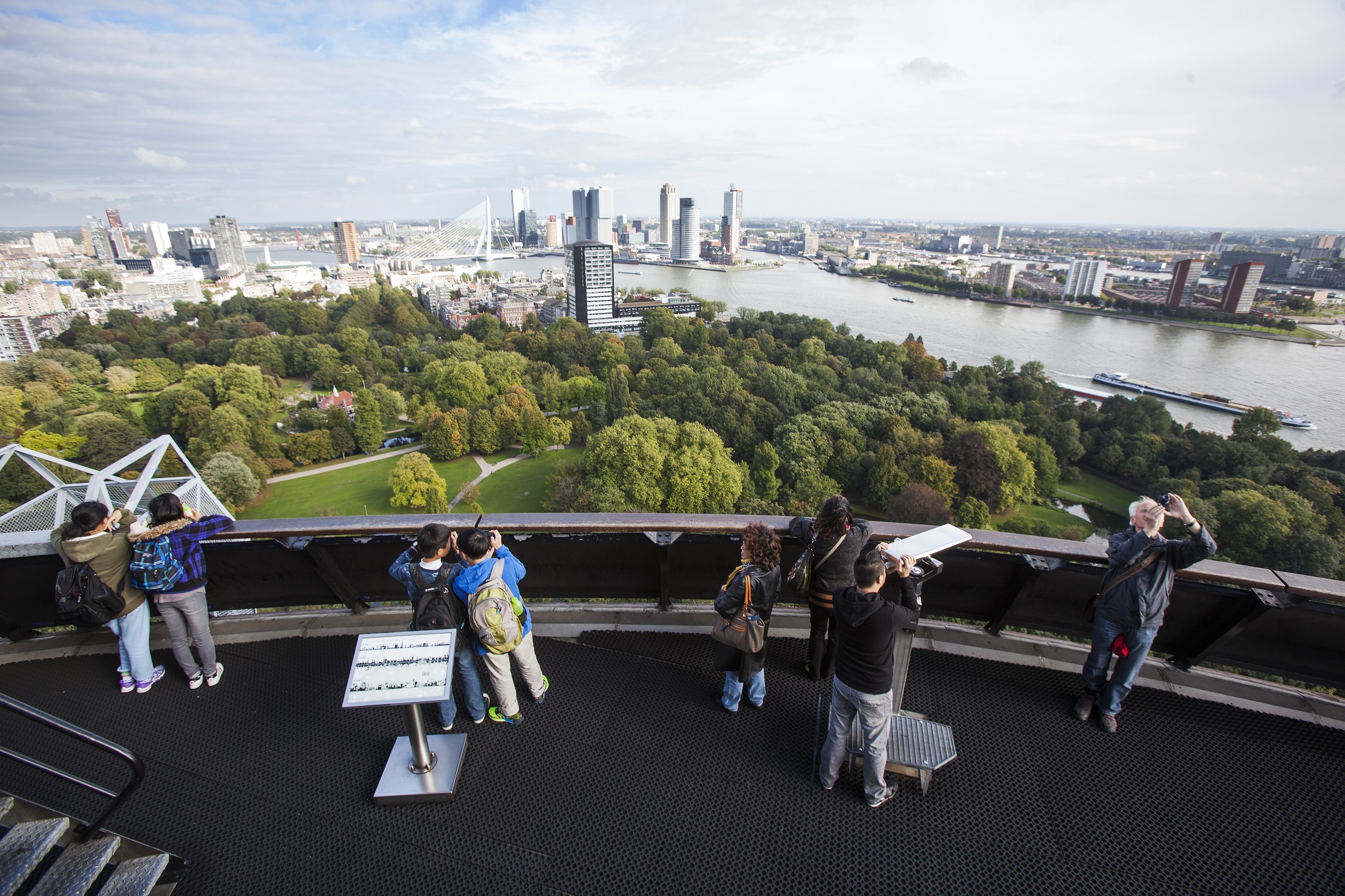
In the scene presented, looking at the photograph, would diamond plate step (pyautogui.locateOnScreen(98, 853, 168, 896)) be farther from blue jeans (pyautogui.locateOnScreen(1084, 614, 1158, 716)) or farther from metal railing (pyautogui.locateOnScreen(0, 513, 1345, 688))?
blue jeans (pyautogui.locateOnScreen(1084, 614, 1158, 716))

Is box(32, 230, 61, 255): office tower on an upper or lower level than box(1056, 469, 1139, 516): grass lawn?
upper

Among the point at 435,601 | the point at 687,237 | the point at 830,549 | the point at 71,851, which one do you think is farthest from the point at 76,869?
the point at 687,237

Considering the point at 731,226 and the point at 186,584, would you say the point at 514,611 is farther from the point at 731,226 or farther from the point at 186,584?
the point at 731,226

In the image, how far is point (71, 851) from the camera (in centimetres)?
182

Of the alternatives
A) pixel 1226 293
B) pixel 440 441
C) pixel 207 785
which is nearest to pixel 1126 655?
pixel 207 785

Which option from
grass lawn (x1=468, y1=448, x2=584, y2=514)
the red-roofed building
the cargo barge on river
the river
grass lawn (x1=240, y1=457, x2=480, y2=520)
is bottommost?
grass lawn (x1=240, y1=457, x2=480, y2=520)

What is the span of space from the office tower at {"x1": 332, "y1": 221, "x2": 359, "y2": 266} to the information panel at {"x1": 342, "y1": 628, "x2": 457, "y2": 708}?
126 m

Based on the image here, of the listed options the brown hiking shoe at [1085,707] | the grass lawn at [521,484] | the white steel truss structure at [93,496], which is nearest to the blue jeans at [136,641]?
the white steel truss structure at [93,496]

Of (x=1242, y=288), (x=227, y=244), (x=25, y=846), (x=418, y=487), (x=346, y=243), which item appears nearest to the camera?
(x=25, y=846)

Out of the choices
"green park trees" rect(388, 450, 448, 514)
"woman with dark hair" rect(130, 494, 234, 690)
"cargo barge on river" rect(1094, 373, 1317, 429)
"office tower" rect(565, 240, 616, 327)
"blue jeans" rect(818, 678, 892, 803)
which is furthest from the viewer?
"office tower" rect(565, 240, 616, 327)

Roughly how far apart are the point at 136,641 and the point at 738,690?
306 cm

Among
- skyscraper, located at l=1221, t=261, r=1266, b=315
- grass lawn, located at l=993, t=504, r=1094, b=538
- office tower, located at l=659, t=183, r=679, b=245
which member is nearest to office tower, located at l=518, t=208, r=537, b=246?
office tower, located at l=659, t=183, r=679, b=245

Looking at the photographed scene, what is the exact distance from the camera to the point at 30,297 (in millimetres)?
59375

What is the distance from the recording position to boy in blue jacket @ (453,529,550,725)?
95.5 inches
